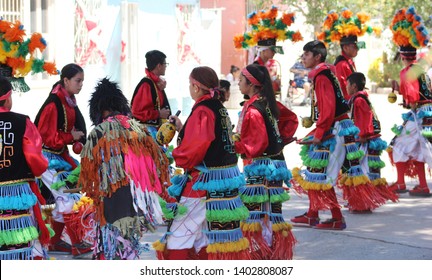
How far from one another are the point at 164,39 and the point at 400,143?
9.92m

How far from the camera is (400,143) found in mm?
11766

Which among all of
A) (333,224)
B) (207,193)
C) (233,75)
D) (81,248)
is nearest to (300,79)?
(233,75)

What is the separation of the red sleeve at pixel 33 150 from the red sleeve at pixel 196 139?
1.02 meters

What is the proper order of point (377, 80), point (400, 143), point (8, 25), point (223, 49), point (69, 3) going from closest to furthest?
point (8, 25) → point (400, 143) → point (69, 3) → point (223, 49) → point (377, 80)

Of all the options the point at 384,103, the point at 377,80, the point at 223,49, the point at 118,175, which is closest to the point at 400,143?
the point at 118,175

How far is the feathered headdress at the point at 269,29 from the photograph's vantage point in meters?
11.6

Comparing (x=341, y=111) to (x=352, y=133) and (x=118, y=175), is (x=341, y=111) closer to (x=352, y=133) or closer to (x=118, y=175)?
(x=352, y=133)

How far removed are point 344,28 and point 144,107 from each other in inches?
126

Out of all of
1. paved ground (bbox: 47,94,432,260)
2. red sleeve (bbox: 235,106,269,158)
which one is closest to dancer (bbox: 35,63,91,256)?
paved ground (bbox: 47,94,432,260)

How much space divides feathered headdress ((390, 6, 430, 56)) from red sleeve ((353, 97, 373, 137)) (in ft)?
4.46

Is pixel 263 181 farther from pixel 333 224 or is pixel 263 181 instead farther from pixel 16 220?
pixel 16 220

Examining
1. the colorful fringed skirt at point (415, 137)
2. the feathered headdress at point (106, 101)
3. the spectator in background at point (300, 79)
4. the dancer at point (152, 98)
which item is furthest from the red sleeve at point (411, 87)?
the spectator in background at point (300, 79)

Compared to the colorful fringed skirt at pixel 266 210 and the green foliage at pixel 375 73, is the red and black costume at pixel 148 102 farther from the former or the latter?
the green foliage at pixel 375 73

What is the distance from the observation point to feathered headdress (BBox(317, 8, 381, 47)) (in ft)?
38.4
